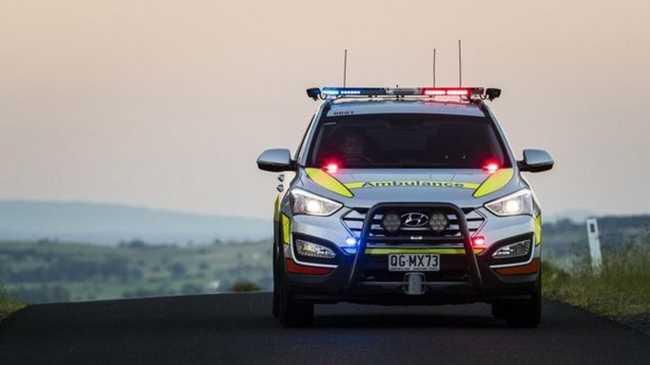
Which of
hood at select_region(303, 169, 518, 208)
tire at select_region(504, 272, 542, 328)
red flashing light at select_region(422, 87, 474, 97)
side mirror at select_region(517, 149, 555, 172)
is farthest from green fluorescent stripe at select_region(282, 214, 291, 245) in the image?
red flashing light at select_region(422, 87, 474, 97)

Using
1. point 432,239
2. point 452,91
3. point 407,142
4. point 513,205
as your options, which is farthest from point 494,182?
A: point 452,91

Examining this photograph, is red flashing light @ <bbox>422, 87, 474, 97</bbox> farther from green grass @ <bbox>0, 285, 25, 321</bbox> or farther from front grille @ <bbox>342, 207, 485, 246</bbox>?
green grass @ <bbox>0, 285, 25, 321</bbox>

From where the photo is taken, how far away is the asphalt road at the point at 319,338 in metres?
14.1

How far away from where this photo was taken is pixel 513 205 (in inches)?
668

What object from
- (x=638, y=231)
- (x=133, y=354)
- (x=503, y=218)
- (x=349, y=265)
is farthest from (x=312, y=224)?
(x=638, y=231)

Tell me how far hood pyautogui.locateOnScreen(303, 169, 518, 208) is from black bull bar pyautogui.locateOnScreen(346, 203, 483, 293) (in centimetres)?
6

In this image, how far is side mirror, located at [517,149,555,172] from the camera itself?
17.8 meters

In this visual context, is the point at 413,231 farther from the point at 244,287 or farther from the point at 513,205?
the point at 244,287

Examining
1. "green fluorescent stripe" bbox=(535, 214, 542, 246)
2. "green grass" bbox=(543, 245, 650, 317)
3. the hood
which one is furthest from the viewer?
"green grass" bbox=(543, 245, 650, 317)

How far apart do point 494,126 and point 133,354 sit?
506 centimetres

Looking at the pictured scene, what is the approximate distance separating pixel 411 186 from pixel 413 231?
429mm

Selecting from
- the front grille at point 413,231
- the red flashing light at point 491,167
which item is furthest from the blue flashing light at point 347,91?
the front grille at point 413,231

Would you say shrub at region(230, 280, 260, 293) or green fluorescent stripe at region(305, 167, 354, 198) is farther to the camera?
shrub at region(230, 280, 260, 293)

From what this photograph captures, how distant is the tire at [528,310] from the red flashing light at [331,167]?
5.96 feet
